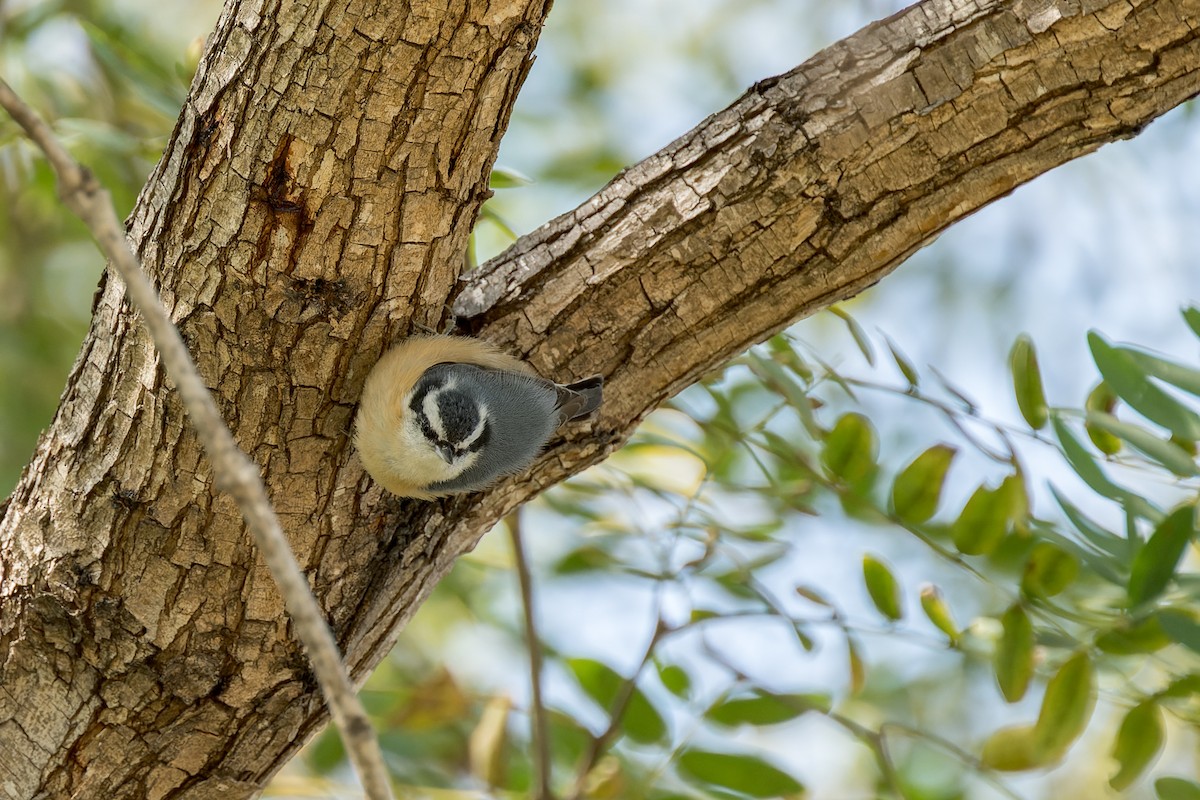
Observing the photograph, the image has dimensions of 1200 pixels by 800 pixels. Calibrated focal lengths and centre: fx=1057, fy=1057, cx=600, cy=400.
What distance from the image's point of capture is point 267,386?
5.51 feet

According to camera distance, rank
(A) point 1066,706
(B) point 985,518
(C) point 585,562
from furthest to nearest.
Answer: (C) point 585,562 < (B) point 985,518 < (A) point 1066,706

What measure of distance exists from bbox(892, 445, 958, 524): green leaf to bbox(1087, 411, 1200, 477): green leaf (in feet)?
1.18

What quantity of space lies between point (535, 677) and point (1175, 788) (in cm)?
131

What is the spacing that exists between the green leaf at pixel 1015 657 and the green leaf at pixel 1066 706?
0.24 ft

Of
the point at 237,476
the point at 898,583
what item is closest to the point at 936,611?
the point at 898,583

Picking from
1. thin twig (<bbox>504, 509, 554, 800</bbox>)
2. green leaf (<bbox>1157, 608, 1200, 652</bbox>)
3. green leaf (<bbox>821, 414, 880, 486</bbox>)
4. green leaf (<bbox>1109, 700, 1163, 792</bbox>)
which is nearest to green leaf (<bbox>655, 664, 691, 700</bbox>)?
thin twig (<bbox>504, 509, 554, 800</bbox>)

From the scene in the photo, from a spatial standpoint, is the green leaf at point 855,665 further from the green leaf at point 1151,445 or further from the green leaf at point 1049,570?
the green leaf at point 1151,445

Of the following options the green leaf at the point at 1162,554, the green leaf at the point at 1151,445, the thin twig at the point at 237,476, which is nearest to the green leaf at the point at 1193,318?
the green leaf at the point at 1151,445

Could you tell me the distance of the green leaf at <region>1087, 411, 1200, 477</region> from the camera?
5.66 ft

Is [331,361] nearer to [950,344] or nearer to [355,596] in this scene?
[355,596]

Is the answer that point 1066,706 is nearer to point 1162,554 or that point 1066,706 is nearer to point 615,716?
point 1162,554

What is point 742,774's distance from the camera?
2287mm

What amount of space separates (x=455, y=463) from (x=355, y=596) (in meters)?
0.30

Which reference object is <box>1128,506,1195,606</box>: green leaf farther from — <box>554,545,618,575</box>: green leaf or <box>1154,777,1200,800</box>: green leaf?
<box>554,545,618,575</box>: green leaf
